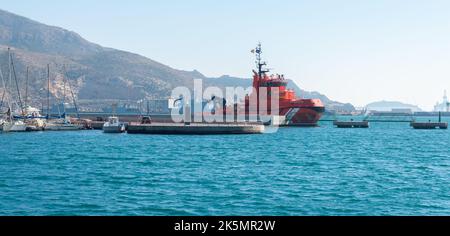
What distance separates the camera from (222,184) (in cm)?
2798

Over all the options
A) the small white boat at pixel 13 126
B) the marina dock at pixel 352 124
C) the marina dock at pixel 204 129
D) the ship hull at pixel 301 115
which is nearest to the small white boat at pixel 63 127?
the small white boat at pixel 13 126

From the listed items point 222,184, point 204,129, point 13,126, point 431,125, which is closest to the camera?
point 222,184

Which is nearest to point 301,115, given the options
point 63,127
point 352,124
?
point 352,124

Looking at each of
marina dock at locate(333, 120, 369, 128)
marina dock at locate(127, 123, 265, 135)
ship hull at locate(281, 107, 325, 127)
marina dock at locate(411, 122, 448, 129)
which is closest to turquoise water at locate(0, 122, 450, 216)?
marina dock at locate(127, 123, 265, 135)

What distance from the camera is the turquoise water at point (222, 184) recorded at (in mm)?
21250

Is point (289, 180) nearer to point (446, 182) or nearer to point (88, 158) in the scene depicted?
point (446, 182)

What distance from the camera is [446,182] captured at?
30.1 m

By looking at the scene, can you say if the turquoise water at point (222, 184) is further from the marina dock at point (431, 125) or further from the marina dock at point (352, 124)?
the marina dock at point (352, 124)

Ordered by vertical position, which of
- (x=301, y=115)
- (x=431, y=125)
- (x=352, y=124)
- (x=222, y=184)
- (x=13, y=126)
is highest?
(x=301, y=115)

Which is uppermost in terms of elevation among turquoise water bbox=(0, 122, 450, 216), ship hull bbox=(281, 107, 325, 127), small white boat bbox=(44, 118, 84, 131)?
ship hull bbox=(281, 107, 325, 127)

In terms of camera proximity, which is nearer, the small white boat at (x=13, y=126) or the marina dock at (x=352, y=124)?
the small white boat at (x=13, y=126)

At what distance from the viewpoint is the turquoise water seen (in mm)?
21250

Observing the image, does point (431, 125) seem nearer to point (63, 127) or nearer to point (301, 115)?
point (301, 115)

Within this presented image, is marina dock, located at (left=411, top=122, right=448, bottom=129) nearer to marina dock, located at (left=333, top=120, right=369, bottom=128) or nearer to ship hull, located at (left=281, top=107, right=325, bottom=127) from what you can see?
marina dock, located at (left=333, top=120, right=369, bottom=128)
